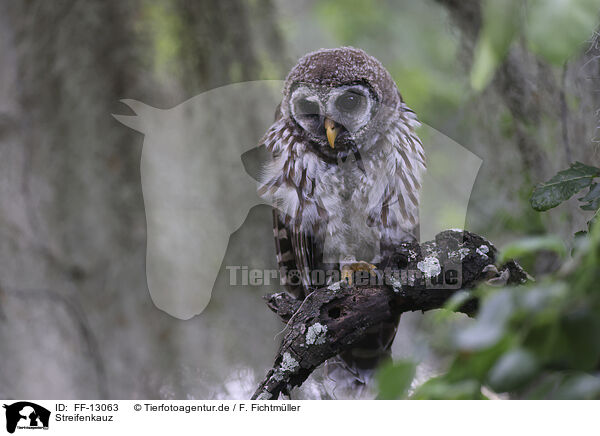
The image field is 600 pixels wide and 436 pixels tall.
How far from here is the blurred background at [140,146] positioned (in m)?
1.18

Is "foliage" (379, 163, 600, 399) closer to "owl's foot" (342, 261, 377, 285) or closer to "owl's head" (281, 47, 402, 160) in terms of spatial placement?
"owl's foot" (342, 261, 377, 285)

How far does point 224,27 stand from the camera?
142cm

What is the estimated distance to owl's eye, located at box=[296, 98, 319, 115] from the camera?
905mm

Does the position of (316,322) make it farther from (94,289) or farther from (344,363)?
(94,289)

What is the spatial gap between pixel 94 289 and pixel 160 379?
464 mm

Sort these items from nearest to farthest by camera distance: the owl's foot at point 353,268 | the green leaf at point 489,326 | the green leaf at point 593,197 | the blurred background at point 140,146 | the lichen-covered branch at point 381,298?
the green leaf at point 489,326, the green leaf at point 593,197, the lichen-covered branch at point 381,298, the owl's foot at point 353,268, the blurred background at point 140,146

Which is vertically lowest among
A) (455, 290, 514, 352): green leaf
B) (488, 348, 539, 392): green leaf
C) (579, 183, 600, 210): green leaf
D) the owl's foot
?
(488, 348, 539, 392): green leaf

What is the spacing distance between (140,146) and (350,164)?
30.4 inches

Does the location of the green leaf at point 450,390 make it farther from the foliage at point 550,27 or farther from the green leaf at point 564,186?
the green leaf at point 564,186

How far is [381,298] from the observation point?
77 centimetres

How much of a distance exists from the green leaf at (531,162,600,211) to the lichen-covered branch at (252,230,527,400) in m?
0.12

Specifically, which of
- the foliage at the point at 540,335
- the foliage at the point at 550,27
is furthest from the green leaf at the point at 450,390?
the foliage at the point at 550,27

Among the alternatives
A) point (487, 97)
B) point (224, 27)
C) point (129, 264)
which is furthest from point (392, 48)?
point (129, 264)
